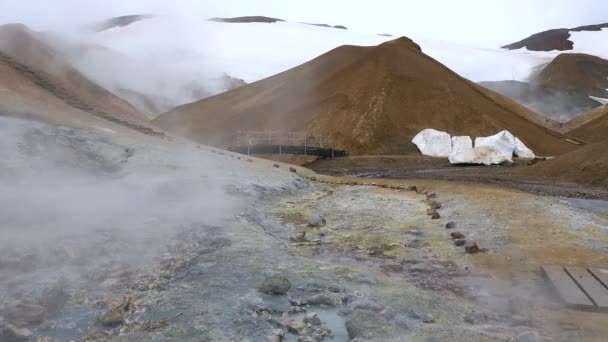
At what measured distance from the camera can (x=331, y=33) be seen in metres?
146

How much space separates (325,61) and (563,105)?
65.4 meters

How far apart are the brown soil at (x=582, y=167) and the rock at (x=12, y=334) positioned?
24810 mm

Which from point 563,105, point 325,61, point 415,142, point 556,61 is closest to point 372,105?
point 415,142

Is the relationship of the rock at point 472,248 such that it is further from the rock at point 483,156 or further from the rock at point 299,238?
the rock at point 483,156

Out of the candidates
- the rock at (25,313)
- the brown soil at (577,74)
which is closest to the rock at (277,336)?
the rock at (25,313)

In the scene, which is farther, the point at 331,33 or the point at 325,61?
the point at 331,33

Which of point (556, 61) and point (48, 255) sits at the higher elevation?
point (556, 61)

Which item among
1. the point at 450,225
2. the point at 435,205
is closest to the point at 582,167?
the point at 435,205

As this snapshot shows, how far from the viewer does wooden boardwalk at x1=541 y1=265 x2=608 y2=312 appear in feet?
25.3

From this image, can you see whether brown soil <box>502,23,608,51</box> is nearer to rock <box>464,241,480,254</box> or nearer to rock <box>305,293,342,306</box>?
rock <box>464,241,480,254</box>

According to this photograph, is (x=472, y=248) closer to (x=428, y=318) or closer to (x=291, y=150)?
(x=428, y=318)

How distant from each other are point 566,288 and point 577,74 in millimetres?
133574

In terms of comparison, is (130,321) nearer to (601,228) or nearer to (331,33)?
(601,228)

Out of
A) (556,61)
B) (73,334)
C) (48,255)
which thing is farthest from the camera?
(556,61)
